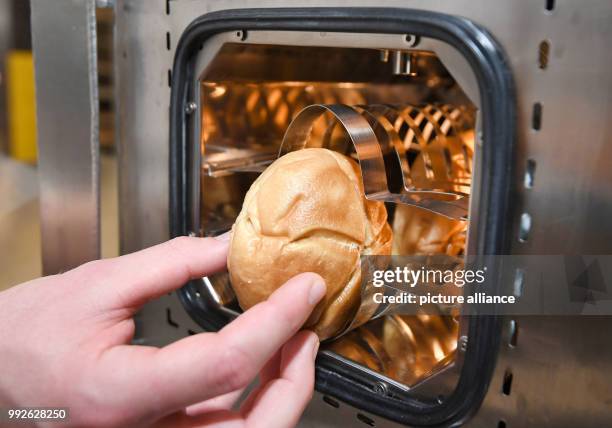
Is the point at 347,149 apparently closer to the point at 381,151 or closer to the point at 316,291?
the point at 381,151

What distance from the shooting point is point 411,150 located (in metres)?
1.06

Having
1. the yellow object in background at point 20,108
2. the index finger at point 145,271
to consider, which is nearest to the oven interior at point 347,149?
the index finger at point 145,271

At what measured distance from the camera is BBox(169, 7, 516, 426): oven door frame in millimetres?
683

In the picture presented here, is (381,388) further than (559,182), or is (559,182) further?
(381,388)

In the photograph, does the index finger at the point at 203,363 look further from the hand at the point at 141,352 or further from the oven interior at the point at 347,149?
the oven interior at the point at 347,149

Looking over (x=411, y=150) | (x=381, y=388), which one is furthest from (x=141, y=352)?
(x=411, y=150)

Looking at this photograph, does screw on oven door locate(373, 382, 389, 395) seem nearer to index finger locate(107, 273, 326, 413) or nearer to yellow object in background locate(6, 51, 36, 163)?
index finger locate(107, 273, 326, 413)

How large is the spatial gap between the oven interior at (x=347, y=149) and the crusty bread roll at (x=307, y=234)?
107mm

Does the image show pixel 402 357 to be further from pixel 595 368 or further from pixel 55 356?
pixel 55 356

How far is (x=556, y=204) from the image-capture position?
676mm

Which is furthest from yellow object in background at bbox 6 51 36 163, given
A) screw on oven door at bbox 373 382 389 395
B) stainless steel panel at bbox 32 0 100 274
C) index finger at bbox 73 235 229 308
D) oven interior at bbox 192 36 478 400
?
screw on oven door at bbox 373 382 389 395

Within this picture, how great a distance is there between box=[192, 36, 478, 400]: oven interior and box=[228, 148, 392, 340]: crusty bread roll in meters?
0.11

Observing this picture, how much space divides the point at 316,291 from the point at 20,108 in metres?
2.39

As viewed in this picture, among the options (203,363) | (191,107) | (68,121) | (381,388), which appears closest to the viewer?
(203,363)
